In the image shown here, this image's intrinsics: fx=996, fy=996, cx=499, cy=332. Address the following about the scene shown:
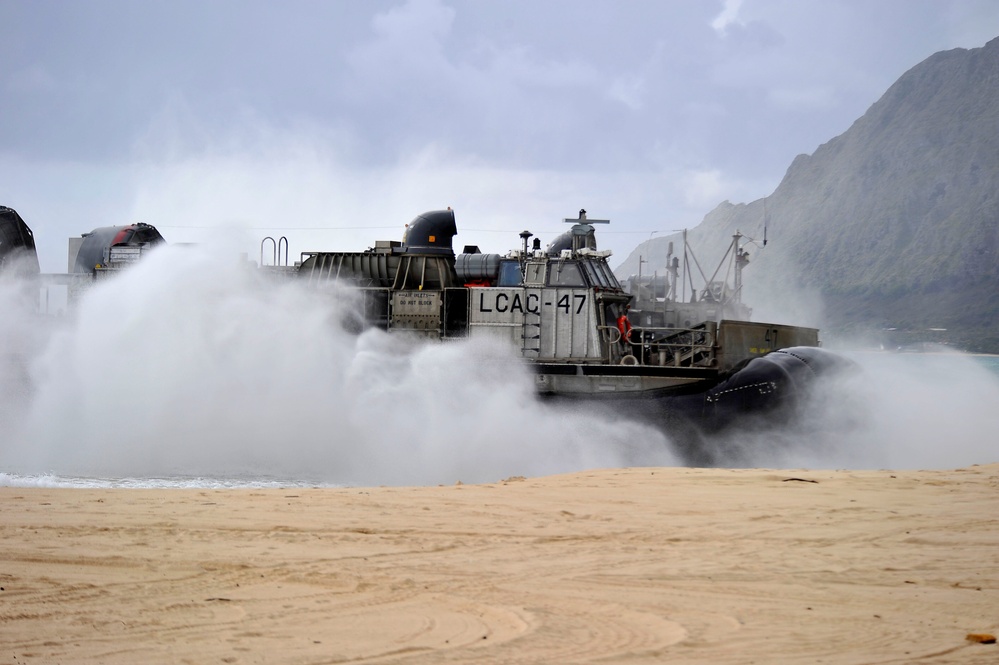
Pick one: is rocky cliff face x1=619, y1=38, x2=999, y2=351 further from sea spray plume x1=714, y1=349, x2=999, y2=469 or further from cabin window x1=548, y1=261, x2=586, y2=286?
sea spray plume x1=714, y1=349, x2=999, y2=469

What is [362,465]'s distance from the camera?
12.3m

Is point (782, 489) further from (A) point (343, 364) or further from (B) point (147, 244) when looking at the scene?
(B) point (147, 244)

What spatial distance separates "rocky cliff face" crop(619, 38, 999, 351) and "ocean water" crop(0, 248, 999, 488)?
209 feet

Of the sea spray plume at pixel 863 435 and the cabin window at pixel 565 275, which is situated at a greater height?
the cabin window at pixel 565 275

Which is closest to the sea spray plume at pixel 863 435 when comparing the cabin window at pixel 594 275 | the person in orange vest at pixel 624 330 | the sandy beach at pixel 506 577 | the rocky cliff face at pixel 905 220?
the person in orange vest at pixel 624 330

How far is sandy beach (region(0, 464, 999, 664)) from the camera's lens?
4086 mm

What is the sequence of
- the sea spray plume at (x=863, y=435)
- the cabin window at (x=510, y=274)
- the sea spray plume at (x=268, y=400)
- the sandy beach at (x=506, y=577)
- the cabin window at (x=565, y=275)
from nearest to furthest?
the sandy beach at (x=506, y=577)
the sea spray plume at (x=863, y=435)
the sea spray plume at (x=268, y=400)
the cabin window at (x=565, y=275)
the cabin window at (x=510, y=274)

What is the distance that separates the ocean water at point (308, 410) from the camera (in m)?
12.1

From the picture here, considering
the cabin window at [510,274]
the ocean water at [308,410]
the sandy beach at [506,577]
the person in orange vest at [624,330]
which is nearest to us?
the sandy beach at [506,577]

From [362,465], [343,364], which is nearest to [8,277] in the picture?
[343,364]

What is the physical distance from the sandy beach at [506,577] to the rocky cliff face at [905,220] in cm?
6980

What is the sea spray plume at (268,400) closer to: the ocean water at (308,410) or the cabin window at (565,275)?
the ocean water at (308,410)

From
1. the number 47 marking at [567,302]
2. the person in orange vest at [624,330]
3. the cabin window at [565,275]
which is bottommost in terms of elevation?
the person in orange vest at [624,330]

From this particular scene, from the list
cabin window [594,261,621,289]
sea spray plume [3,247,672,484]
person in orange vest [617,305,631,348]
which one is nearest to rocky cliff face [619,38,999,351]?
cabin window [594,261,621,289]
